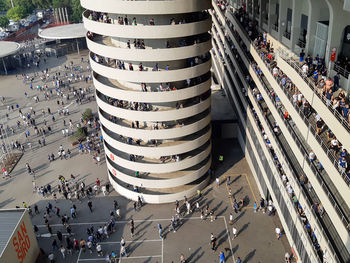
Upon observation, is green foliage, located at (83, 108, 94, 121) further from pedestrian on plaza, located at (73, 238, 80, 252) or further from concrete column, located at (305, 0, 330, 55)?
concrete column, located at (305, 0, 330, 55)

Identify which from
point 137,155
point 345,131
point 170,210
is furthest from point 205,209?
point 345,131

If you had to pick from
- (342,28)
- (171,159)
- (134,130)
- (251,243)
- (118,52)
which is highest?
(342,28)

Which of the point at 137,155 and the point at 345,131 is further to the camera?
the point at 137,155

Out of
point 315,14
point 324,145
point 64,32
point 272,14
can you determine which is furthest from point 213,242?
point 64,32

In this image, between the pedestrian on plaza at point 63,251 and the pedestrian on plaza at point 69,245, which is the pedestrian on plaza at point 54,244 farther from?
the pedestrian on plaza at point 69,245

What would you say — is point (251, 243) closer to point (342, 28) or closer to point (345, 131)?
point (345, 131)

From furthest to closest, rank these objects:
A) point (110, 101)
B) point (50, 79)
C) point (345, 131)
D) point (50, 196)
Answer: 1. point (50, 79)
2. point (50, 196)
3. point (110, 101)
4. point (345, 131)

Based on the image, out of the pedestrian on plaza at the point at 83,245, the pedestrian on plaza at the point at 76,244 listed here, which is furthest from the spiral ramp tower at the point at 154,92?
the pedestrian on plaza at the point at 76,244

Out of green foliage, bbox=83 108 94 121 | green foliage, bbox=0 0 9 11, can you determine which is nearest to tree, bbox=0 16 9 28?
green foliage, bbox=0 0 9 11
